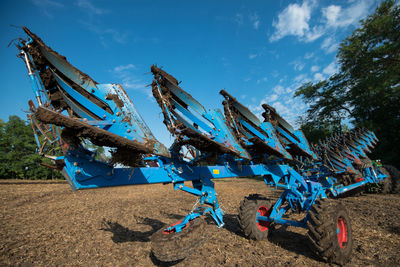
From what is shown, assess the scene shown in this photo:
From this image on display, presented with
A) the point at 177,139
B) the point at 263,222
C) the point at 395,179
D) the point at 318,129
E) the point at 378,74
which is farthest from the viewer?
the point at 318,129

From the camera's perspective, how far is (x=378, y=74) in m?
20.6

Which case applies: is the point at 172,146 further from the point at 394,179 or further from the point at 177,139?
the point at 394,179

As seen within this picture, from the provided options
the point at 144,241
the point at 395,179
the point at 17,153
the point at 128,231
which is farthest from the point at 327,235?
the point at 17,153

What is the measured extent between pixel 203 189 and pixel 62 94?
10.3 ft

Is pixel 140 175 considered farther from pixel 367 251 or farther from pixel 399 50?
pixel 399 50

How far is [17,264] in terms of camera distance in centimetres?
457

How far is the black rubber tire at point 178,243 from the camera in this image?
11.3ft

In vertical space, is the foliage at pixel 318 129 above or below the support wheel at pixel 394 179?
above

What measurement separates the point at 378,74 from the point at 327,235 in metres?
24.2

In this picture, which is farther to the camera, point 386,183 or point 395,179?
point 395,179

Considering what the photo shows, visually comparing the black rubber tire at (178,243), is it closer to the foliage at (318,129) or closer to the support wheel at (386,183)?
the support wheel at (386,183)

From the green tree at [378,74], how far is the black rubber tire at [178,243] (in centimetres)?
2141

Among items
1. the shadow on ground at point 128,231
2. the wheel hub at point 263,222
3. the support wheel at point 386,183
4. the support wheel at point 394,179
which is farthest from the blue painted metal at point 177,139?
the support wheel at point 394,179

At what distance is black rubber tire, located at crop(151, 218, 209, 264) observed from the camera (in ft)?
11.3
